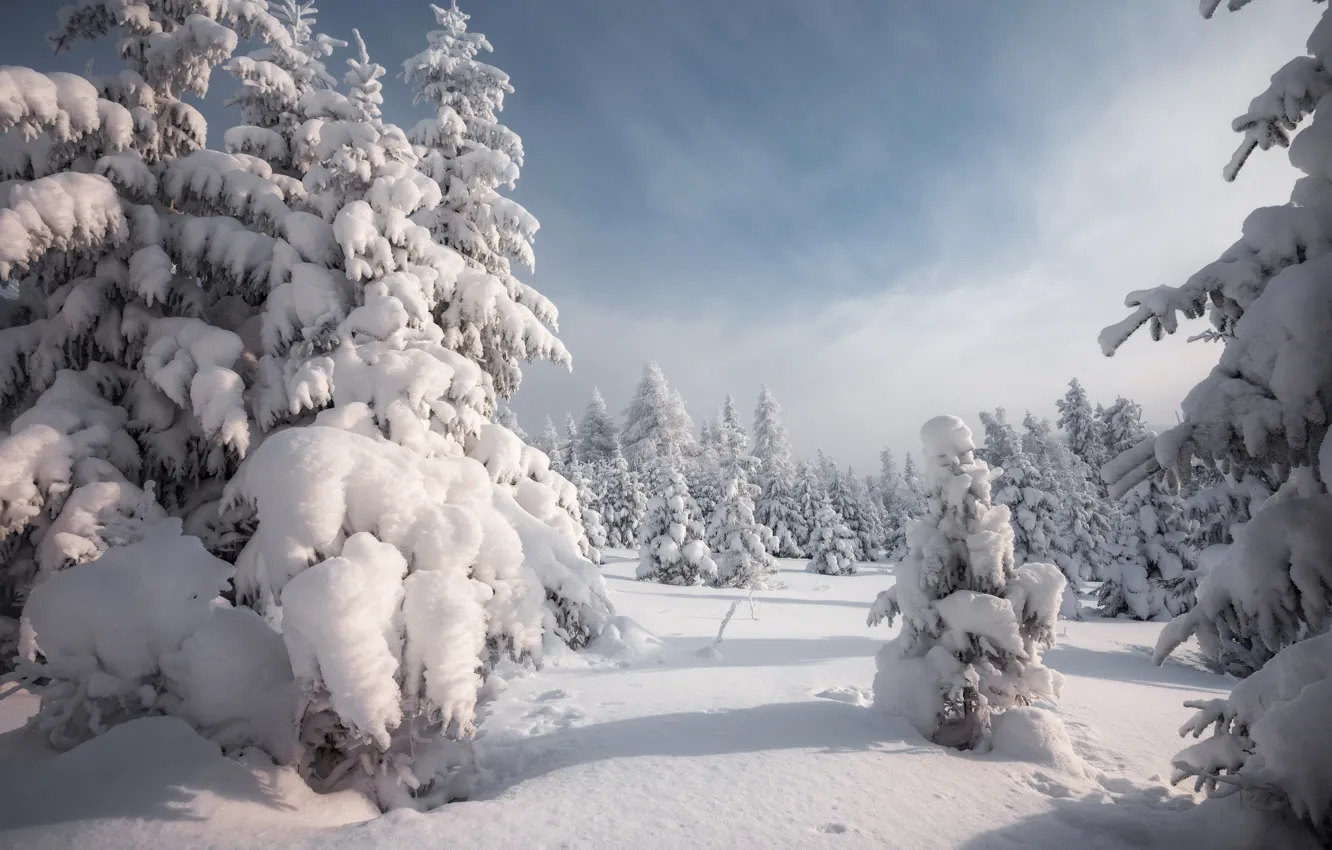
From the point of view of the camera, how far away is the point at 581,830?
12.8ft

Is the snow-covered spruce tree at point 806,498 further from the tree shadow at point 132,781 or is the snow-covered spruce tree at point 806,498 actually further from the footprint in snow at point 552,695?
the tree shadow at point 132,781

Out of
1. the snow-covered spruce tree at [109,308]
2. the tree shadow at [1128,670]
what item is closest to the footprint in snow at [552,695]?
the snow-covered spruce tree at [109,308]

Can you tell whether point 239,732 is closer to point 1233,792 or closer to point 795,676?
point 1233,792

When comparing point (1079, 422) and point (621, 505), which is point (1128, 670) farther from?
point (621, 505)

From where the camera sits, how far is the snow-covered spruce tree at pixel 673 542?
2742cm

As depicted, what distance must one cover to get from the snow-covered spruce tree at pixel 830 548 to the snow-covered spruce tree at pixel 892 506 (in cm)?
1066

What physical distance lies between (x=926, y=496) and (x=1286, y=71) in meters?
4.89

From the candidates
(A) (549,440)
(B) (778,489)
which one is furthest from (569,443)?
(B) (778,489)

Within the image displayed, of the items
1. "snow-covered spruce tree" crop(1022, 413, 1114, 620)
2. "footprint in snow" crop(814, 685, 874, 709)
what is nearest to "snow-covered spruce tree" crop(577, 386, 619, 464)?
"snow-covered spruce tree" crop(1022, 413, 1114, 620)

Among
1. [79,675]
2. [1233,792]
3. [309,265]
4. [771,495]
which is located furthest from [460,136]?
[771,495]

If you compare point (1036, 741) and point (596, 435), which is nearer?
point (1036, 741)

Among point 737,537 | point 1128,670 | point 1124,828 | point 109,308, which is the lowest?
point 1128,670

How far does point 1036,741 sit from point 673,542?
22063 millimetres

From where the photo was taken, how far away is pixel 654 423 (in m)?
53.1
